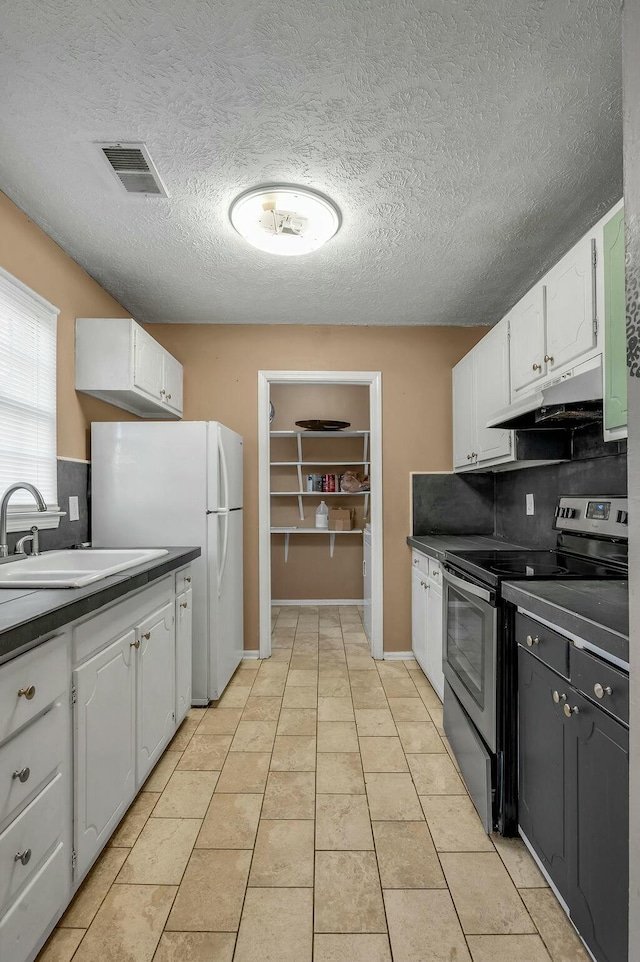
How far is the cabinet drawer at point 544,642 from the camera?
1290 millimetres

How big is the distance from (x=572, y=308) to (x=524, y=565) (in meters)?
1.02

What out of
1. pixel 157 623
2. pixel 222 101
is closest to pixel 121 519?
pixel 157 623

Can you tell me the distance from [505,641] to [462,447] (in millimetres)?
1861

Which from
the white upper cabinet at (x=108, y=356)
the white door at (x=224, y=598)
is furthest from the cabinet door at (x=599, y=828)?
the white upper cabinet at (x=108, y=356)

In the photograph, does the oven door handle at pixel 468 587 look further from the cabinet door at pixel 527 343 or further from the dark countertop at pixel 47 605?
the dark countertop at pixel 47 605

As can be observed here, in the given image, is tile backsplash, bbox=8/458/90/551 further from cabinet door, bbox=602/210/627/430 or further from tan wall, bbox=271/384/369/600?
tan wall, bbox=271/384/369/600

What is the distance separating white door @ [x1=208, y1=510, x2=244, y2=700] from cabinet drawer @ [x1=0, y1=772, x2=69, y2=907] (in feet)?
4.71

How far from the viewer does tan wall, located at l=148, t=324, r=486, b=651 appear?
354cm

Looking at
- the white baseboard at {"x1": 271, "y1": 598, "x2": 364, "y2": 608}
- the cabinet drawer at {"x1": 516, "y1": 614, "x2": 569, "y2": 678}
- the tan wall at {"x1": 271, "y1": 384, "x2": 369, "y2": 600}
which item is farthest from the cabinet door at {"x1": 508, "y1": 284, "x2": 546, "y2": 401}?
the white baseboard at {"x1": 271, "y1": 598, "x2": 364, "y2": 608}

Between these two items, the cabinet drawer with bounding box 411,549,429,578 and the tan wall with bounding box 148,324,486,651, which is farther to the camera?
the tan wall with bounding box 148,324,486,651

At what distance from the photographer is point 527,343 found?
2.28m

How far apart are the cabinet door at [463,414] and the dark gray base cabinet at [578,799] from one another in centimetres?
182

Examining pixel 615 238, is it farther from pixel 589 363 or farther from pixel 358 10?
pixel 358 10

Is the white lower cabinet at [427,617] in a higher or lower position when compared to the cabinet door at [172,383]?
lower
